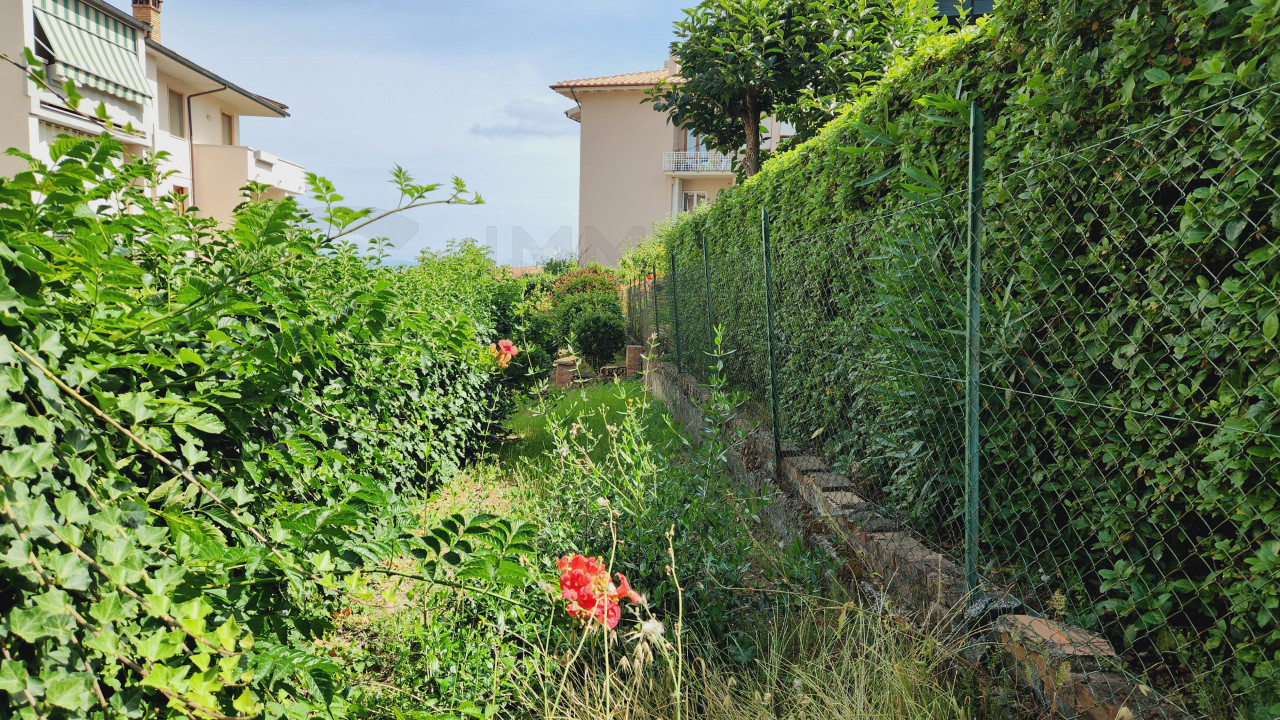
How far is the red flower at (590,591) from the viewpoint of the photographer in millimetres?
→ 2104

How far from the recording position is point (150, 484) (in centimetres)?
147

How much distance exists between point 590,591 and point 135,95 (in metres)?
20.4

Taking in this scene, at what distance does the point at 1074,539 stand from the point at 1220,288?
911mm

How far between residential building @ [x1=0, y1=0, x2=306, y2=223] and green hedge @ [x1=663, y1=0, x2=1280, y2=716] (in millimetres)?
10305

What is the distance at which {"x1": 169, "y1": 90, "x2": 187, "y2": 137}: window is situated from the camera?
20.7 m

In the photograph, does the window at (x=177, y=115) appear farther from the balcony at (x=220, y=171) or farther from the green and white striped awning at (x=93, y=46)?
the green and white striped awning at (x=93, y=46)

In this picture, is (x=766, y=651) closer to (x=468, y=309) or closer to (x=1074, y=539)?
(x=1074, y=539)

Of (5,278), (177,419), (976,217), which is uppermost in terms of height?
(976,217)

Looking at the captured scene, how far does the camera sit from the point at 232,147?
2081 cm

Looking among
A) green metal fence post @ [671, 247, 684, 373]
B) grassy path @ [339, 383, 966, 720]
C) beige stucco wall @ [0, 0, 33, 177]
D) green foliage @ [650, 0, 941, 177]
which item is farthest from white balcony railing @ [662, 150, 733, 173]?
grassy path @ [339, 383, 966, 720]

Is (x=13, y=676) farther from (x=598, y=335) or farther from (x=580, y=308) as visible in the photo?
(x=580, y=308)

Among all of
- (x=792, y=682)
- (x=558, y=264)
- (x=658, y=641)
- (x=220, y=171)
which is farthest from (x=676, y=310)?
(x=558, y=264)

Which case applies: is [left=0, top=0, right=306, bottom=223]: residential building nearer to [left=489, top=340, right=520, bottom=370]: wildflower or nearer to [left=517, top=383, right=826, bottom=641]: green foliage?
[left=489, top=340, right=520, bottom=370]: wildflower

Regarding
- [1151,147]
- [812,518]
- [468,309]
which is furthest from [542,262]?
[1151,147]
